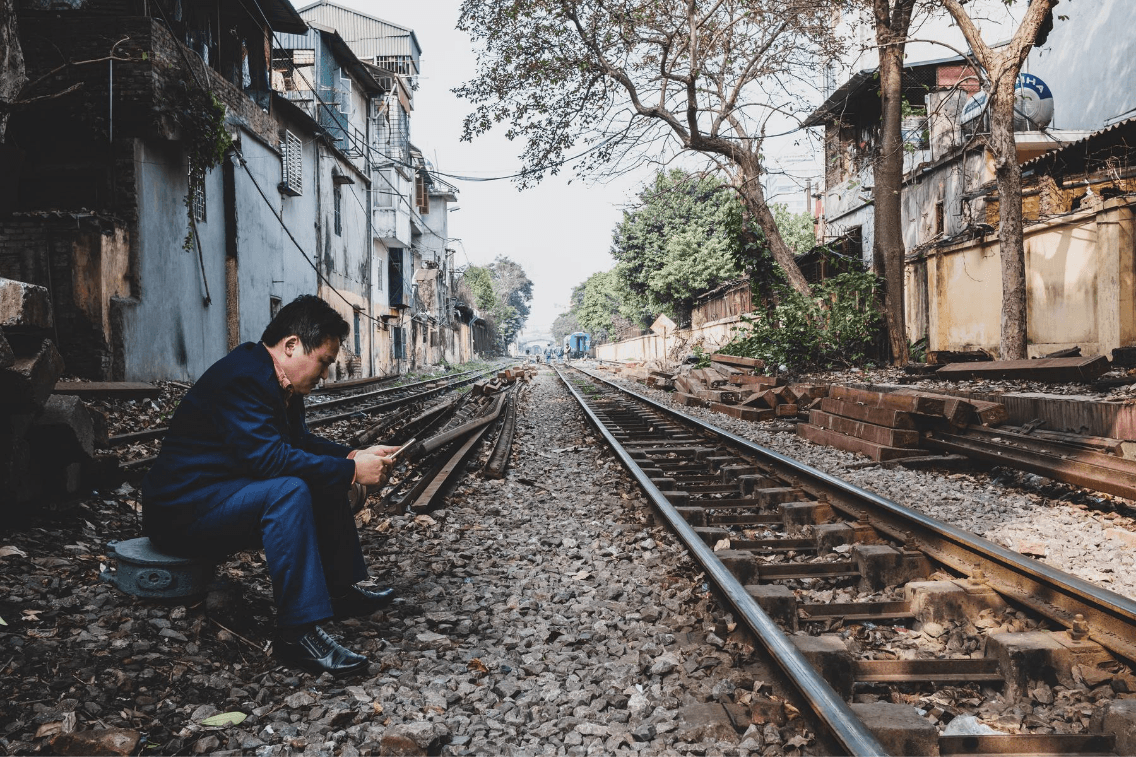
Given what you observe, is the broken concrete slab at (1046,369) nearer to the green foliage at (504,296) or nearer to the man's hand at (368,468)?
the man's hand at (368,468)

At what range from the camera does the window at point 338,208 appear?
973 inches

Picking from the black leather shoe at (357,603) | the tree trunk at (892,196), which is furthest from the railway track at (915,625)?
the tree trunk at (892,196)

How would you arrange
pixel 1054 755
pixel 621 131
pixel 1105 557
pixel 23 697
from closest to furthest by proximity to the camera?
1. pixel 1054 755
2. pixel 23 697
3. pixel 1105 557
4. pixel 621 131

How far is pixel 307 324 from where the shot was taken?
3.00 metres

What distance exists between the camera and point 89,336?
36.2 feet

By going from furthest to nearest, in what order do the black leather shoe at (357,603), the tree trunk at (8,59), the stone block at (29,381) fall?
the tree trunk at (8,59) → the stone block at (29,381) → the black leather shoe at (357,603)

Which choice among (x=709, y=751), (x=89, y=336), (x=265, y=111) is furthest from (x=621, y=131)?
(x=709, y=751)

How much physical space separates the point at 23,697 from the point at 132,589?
734mm

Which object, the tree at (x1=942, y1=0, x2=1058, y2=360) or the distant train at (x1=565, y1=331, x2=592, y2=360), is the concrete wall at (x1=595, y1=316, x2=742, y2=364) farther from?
the distant train at (x1=565, y1=331, x2=592, y2=360)

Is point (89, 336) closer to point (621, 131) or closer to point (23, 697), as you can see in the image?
point (23, 697)

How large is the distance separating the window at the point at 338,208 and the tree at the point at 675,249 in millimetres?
16038

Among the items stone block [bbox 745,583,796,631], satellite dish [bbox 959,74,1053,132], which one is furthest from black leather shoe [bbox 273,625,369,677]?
satellite dish [bbox 959,74,1053,132]

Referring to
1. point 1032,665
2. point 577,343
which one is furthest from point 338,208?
point 577,343

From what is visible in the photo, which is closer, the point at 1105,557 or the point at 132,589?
the point at 132,589
